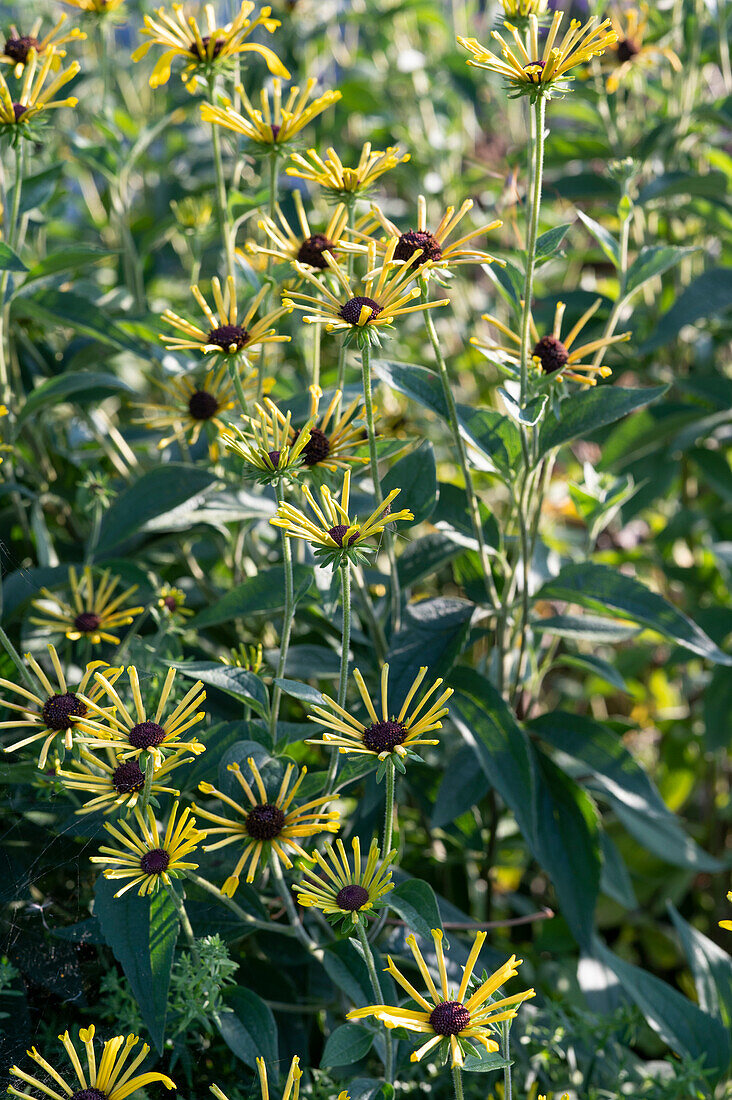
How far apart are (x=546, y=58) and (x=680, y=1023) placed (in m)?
0.78

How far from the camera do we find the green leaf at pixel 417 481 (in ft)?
2.53

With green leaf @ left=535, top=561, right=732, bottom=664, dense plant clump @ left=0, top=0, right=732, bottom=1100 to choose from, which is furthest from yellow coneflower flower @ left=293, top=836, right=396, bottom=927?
green leaf @ left=535, top=561, right=732, bottom=664

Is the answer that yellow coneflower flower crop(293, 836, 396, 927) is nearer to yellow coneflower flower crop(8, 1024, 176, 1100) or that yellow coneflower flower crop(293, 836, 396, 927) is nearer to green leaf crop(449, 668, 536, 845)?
yellow coneflower flower crop(8, 1024, 176, 1100)

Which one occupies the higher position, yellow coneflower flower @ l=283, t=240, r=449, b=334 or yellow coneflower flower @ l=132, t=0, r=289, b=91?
yellow coneflower flower @ l=132, t=0, r=289, b=91

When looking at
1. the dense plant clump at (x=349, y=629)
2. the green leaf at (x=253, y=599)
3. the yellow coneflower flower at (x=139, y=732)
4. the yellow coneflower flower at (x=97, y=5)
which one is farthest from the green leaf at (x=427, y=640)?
the yellow coneflower flower at (x=97, y=5)

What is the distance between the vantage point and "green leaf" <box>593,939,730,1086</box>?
33.1 inches

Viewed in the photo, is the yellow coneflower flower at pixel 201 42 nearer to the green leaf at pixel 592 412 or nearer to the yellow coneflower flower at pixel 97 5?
the yellow coneflower flower at pixel 97 5

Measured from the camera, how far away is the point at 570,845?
914mm

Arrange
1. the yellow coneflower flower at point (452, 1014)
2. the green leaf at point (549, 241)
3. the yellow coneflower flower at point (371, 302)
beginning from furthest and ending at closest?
the green leaf at point (549, 241) < the yellow coneflower flower at point (371, 302) < the yellow coneflower flower at point (452, 1014)

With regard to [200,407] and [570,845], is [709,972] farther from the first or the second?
[200,407]

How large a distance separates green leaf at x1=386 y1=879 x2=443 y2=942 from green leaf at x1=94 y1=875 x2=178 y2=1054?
15 cm

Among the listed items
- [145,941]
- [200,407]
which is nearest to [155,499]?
[200,407]

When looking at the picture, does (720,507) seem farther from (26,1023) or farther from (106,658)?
(26,1023)

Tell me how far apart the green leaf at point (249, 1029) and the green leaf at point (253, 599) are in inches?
11.4
